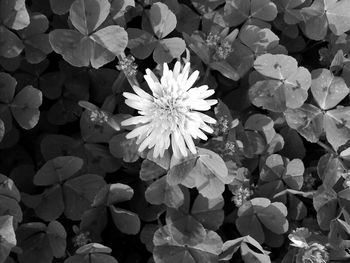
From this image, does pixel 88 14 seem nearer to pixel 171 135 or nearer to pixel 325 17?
pixel 171 135

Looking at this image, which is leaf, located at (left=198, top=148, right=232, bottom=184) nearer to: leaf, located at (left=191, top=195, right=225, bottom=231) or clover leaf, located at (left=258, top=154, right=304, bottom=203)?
leaf, located at (left=191, top=195, right=225, bottom=231)

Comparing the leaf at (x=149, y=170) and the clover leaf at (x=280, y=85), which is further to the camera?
the clover leaf at (x=280, y=85)

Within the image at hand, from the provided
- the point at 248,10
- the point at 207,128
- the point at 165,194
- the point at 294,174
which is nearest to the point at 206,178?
the point at 165,194

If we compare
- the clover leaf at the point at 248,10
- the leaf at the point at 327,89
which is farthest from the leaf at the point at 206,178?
the clover leaf at the point at 248,10

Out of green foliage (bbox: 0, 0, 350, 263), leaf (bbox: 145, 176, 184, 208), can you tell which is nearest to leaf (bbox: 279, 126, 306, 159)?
green foliage (bbox: 0, 0, 350, 263)

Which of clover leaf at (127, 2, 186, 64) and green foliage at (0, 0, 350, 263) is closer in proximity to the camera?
green foliage at (0, 0, 350, 263)

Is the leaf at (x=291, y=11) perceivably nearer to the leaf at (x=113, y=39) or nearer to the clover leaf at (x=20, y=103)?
the leaf at (x=113, y=39)
